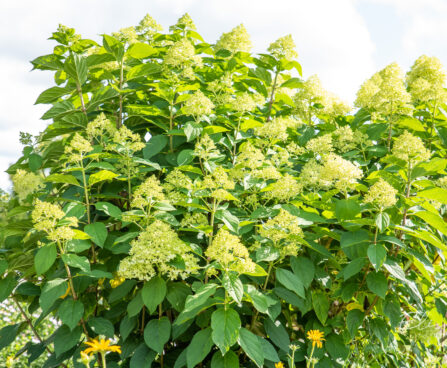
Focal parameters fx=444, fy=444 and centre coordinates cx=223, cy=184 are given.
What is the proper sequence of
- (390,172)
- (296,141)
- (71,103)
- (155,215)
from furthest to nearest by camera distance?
(296,141) < (71,103) < (390,172) < (155,215)

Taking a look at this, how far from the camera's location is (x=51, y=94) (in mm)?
3314

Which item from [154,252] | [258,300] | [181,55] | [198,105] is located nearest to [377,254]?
[258,300]

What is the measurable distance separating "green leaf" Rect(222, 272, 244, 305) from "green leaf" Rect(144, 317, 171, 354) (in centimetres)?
55

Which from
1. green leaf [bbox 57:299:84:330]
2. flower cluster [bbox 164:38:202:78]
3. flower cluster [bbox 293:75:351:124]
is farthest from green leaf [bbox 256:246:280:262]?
flower cluster [bbox 293:75:351:124]

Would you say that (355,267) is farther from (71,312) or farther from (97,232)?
(71,312)

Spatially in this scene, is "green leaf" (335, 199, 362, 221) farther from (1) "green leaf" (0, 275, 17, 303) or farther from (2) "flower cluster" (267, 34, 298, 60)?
(1) "green leaf" (0, 275, 17, 303)

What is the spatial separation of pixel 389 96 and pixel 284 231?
1475mm

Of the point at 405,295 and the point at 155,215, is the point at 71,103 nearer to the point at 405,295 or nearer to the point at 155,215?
the point at 155,215

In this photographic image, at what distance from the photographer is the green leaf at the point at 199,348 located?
2.22m

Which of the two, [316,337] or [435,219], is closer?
[316,337]

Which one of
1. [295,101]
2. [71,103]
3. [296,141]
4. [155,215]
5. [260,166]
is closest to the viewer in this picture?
[155,215]

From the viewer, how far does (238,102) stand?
9.79 ft

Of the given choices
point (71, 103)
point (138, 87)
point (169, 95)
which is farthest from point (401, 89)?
point (71, 103)

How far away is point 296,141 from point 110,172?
1.56m
